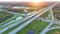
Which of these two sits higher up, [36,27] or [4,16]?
[4,16]

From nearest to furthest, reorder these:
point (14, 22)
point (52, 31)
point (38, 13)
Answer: point (52, 31) → point (14, 22) → point (38, 13)

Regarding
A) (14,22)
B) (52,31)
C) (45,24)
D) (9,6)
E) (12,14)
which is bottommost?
(52,31)

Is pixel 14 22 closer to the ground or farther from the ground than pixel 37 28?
farther from the ground

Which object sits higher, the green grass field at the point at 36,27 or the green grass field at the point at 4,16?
the green grass field at the point at 4,16

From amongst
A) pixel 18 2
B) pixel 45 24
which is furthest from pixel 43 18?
pixel 18 2

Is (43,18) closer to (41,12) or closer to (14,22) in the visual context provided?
(41,12)

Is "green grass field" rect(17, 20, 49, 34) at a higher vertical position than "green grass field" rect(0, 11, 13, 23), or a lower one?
lower

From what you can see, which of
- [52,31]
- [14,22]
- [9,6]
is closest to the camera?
[52,31]

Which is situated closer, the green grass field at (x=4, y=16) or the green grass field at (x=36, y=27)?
the green grass field at (x=36, y=27)

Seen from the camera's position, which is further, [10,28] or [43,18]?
[43,18]

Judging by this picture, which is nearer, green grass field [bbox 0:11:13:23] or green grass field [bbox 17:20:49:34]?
green grass field [bbox 17:20:49:34]

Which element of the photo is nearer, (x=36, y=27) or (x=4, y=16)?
(x=36, y=27)
